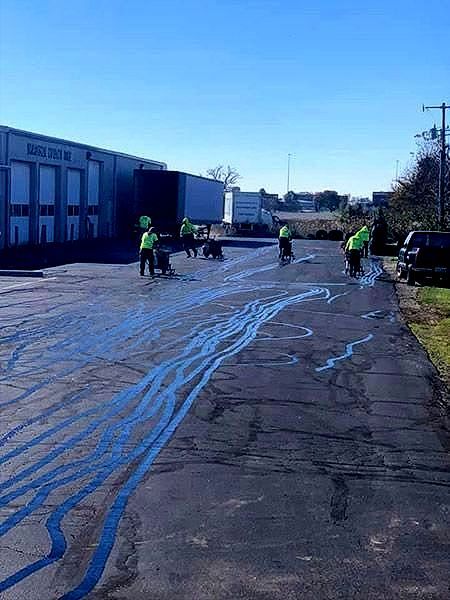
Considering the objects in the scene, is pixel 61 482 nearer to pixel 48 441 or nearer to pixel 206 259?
pixel 48 441

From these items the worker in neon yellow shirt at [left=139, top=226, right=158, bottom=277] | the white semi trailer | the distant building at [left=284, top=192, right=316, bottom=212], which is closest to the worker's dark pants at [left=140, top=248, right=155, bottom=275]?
the worker in neon yellow shirt at [left=139, top=226, right=158, bottom=277]

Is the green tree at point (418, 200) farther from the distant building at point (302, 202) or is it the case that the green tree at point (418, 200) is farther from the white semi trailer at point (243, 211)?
the distant building at point (302, 202)

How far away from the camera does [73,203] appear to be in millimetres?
50688

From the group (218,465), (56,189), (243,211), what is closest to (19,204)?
(56,189)

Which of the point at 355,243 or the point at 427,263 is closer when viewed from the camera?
the point at 427,263

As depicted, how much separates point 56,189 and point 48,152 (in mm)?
2400

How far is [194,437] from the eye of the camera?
859 centimetres

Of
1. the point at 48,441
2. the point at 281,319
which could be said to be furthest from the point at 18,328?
the point at 48,441

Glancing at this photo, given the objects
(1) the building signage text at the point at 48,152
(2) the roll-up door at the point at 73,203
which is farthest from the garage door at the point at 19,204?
(2) the roll-up door at the point at 73,203

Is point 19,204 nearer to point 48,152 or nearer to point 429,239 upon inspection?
point 48,152

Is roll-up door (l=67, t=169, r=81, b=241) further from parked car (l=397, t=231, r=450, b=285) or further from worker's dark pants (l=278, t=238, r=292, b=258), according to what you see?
parked car (l=397, t=231, r=450, b=285)

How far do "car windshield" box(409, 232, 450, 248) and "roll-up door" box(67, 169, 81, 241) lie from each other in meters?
23.9

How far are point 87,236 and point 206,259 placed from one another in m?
15.3

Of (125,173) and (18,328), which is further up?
(125,173)
